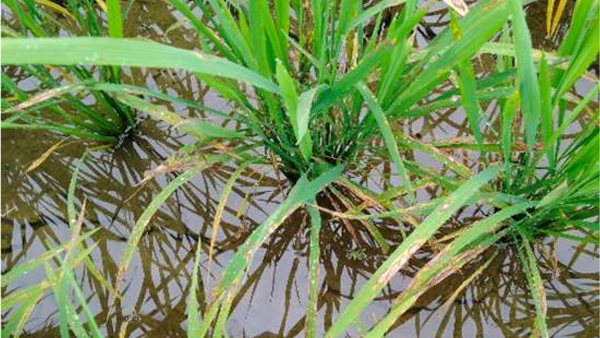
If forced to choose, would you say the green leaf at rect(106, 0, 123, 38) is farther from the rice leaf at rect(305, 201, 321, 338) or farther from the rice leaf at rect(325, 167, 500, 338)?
the rice leaf at rect(325, 167, 500, 338)

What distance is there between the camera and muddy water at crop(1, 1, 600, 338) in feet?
3.53

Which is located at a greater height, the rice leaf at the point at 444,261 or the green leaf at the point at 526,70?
the green leaf at the point at 526,70

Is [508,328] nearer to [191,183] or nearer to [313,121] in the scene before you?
[313,121]

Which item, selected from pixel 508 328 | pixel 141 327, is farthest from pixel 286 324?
pixel 508 328

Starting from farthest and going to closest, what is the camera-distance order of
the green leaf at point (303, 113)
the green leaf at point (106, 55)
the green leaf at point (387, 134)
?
the green leaf at point (387, 134) < the green leaf at point (303, 113) < the green leaf at point (106, 55)

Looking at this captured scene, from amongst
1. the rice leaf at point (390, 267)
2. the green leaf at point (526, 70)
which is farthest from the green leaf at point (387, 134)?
the green leaf at point (526, 70)

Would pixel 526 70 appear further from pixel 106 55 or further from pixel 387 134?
pixel 106 55

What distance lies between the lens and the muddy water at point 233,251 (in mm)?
1075

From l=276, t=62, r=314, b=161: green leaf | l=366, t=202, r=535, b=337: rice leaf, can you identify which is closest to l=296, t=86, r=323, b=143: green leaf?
l=276, t=62, r=314, b=161: green leaf

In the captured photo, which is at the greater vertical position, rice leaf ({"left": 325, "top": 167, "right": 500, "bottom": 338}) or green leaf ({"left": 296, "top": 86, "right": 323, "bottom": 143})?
green leaf ({"left": 296, "top": 86, "right": 323, "bottom": 143})

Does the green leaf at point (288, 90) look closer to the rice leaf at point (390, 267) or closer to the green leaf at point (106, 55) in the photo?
the green leaf at point (106, 55)

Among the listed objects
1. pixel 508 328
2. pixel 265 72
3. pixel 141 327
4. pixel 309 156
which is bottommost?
pixel 508 328

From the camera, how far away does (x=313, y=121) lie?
1032 mm

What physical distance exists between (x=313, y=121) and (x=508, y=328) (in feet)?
1.44
